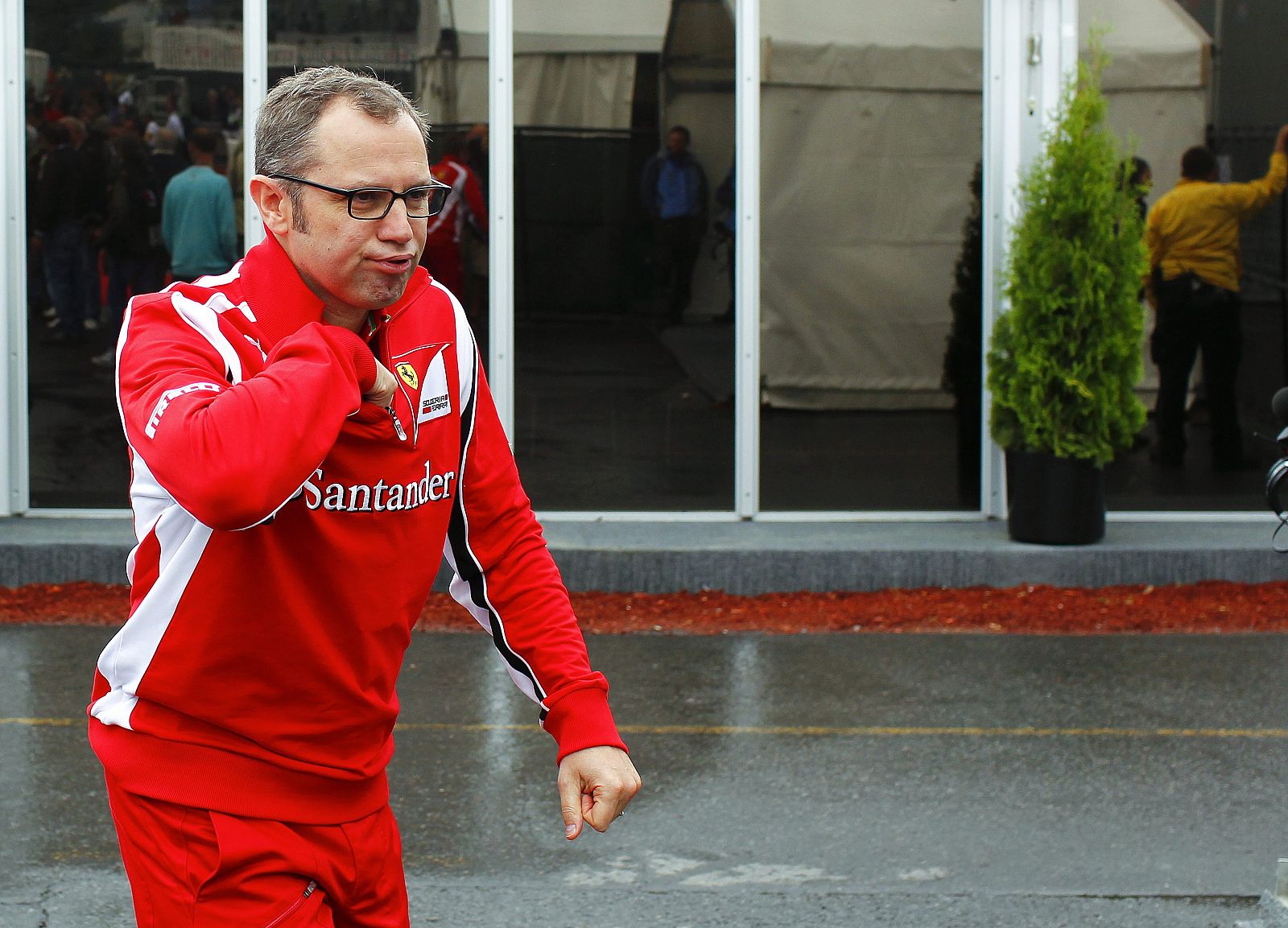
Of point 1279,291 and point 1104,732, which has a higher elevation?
point 1279,291

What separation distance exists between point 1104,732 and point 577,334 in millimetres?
4449

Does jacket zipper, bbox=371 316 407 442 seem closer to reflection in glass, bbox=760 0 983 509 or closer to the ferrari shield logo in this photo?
the ferrari shield logo

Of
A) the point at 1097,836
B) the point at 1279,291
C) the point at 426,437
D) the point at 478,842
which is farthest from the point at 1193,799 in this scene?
the point at 1279,291

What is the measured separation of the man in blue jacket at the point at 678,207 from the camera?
10.0 metres

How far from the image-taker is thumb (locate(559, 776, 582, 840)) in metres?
2.63

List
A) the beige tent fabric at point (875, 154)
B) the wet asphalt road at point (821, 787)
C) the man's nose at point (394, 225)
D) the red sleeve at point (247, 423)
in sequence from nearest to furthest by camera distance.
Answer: the red sleeve at point (247, 423) → the man's nose at point (394, 225) → the wet asphalt road at point (821, 787) → the beige tent fabric at point (875, 154)

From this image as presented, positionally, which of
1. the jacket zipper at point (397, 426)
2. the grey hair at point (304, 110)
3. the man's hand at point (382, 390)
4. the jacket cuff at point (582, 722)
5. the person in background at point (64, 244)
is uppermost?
the person in background at point (64, 244)

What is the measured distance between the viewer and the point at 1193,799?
5.74m

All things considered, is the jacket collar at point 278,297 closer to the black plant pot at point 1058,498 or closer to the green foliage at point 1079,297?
the green foliage at point 1079,297

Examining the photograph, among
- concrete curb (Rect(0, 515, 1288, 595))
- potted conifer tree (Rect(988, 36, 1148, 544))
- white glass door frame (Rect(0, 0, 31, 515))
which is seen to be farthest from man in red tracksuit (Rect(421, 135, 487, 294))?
potted conifer tree (Rect(988, 36, 1148, 544))

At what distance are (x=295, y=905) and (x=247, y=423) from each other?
2.41 ft

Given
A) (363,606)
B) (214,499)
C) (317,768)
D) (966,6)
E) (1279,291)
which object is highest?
(966,6)

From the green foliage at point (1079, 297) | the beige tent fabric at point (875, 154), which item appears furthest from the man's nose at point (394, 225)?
the beige tent fabric at point (875, 154)

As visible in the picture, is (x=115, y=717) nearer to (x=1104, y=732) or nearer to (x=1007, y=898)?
(x=1007, y=898)
